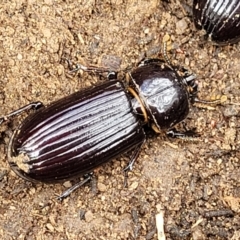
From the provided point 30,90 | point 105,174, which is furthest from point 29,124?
point 105,174

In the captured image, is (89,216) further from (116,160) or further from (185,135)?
(185,135)

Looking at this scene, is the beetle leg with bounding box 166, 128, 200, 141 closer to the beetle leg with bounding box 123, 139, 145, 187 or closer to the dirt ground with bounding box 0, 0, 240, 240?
the dirt ground with bounding box 0, 0, 240, 240

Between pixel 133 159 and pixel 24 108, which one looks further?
pixel 133 159

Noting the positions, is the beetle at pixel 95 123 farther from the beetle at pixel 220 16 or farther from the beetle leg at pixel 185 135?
the beetle at pixel 220 16

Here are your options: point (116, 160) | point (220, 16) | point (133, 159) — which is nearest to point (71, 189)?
point (116, 160)

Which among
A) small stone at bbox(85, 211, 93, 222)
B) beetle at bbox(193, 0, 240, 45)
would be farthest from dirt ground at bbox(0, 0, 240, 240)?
beetle at bbox(193, 0, 240, 45)

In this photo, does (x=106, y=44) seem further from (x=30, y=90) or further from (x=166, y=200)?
(x=166, y=200)
